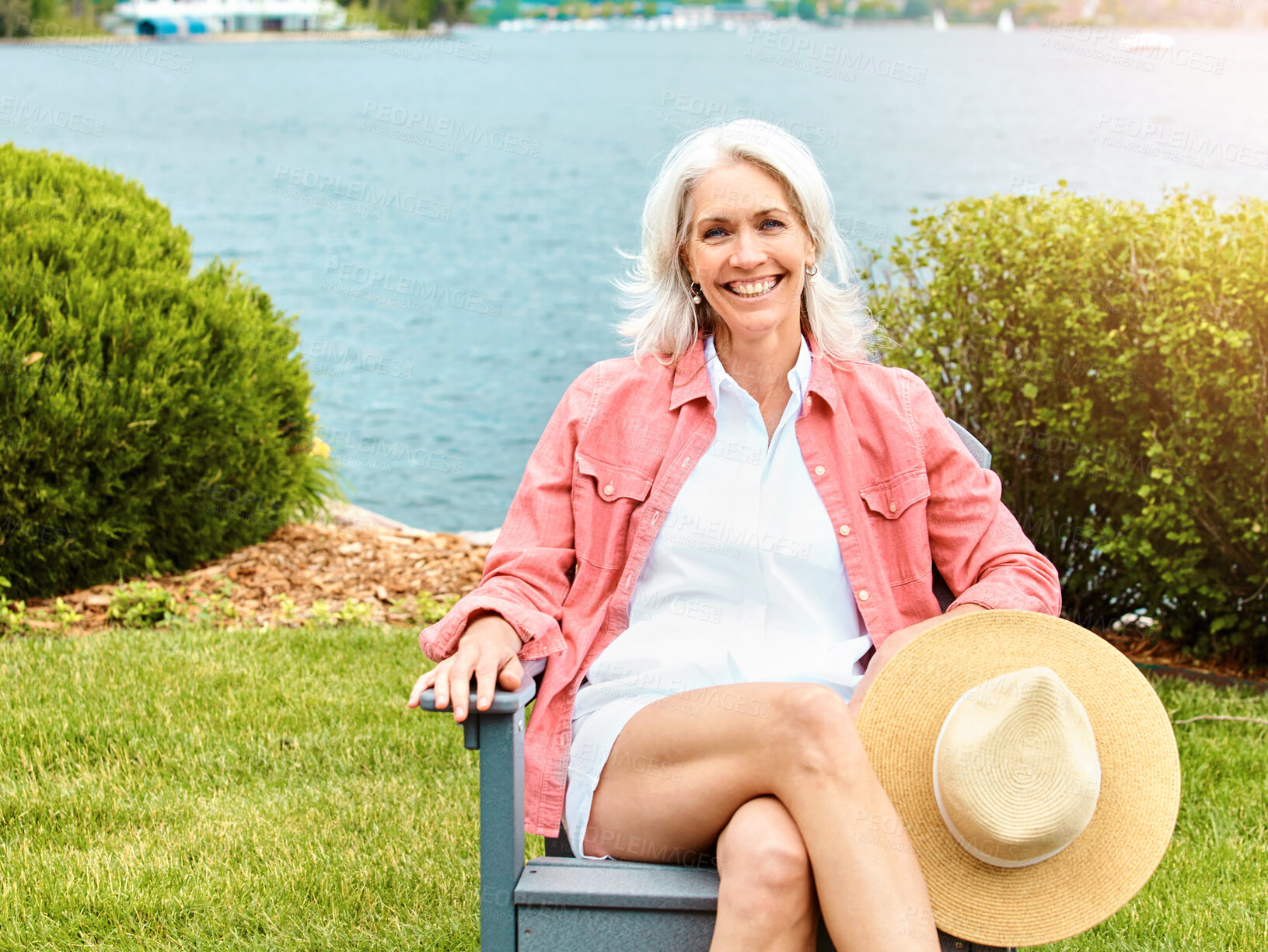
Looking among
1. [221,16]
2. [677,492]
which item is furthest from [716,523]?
[221,16]

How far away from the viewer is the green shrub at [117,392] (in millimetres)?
4789

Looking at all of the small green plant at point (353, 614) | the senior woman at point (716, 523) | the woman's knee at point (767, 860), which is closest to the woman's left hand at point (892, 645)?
the senior woman at point (716, 523)

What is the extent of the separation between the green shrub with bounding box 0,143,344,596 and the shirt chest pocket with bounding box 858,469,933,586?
3.43m

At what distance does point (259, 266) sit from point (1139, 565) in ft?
64.9

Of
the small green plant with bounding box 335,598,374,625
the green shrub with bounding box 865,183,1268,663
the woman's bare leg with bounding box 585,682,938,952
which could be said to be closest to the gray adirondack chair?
the woman's bare leg with bounding box 585,682,938,952

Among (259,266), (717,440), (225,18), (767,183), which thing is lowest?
(259,266)

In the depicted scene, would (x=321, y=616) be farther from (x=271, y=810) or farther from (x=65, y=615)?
(x=271, y=810)

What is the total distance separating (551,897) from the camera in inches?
82.1

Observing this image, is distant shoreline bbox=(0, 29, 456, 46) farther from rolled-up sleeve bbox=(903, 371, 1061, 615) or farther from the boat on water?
rolled-up sleeve bbox=(903, 371, 1061, 615)

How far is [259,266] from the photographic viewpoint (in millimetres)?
21891

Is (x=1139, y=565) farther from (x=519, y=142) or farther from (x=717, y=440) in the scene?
(x=519, y=142)

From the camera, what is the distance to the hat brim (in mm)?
2096

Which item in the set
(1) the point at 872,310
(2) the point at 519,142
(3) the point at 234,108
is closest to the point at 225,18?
(3) the point at 234,108

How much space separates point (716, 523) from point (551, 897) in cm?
82
